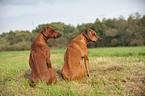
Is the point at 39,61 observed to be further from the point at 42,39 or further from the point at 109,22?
the point at 109,22

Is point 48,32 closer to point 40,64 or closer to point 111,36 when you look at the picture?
point 40,64

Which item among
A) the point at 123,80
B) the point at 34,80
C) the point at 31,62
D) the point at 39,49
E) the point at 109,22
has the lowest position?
the point at 123,80

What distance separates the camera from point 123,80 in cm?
491

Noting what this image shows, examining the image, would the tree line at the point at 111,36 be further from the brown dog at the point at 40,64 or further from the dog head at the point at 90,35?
the dog head at the point at 90,35

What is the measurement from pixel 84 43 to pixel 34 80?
2.59 m

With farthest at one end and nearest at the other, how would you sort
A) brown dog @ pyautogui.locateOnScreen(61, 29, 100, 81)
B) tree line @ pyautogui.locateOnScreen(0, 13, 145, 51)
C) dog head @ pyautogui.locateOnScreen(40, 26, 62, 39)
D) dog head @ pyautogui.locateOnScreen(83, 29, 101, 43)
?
tree line @ pyautogui.locateOnScreen(0, 13, 145, 51) < dog head @ pyautogui.locateOnScreen(83, 29, 101, 43) < dog head @ pyautogui.locateOnScreen(40, 26, 62, 39) < brown dog @ pyautogui.locateOnScreen(61, 29, 100, 81)

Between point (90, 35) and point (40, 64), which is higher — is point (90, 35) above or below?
above

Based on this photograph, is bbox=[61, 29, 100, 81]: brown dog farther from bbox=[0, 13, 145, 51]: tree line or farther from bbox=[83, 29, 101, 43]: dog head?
bbox=[0, 13, 145, 51]: tree line

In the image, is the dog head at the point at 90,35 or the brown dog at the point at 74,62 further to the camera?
the dog head at the point at 90,35

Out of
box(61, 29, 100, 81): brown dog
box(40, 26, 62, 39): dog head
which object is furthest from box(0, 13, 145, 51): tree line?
box(61, 29, 100, 81): brown dog

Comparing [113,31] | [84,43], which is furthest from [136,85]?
[113,31]

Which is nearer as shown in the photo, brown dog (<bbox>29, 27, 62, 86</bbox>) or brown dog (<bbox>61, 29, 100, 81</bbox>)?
brown dog (<bbox>29, 27, 62, 86</bbox>)

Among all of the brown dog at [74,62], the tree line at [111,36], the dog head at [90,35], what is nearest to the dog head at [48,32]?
the brown dog at [74,62]

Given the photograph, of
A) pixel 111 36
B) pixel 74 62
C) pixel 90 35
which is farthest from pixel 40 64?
pixel 111 36
